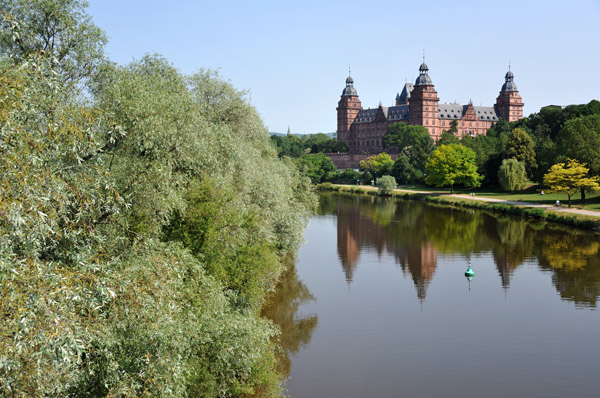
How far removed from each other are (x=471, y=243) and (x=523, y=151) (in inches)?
1584

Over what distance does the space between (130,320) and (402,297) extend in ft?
63.9

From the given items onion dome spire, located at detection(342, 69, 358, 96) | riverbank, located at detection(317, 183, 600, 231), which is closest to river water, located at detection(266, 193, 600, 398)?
riverbank, located at detection(317, 183, 600, 231)

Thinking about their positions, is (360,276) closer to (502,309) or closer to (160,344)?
(502,309)

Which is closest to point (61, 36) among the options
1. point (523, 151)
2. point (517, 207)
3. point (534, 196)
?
point (517, 207)

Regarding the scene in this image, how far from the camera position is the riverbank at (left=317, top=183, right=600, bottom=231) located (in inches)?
2014

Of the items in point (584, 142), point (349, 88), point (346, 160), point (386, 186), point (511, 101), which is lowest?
point (386, 186)

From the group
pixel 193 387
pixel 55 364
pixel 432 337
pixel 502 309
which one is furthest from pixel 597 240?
pixel 55 364

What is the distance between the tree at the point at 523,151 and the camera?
7962 centimetres

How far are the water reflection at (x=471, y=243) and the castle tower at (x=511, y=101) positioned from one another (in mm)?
112101

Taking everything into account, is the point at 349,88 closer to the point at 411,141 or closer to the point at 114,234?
the point at 411,141

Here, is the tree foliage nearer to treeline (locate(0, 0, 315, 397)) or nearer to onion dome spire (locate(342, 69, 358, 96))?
treeline (locate(0, 0, 315, 397))

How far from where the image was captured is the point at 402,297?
2925 cm

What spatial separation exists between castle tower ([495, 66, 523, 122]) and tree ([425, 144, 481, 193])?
8618 cm

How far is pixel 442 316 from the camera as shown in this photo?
26125 mm
